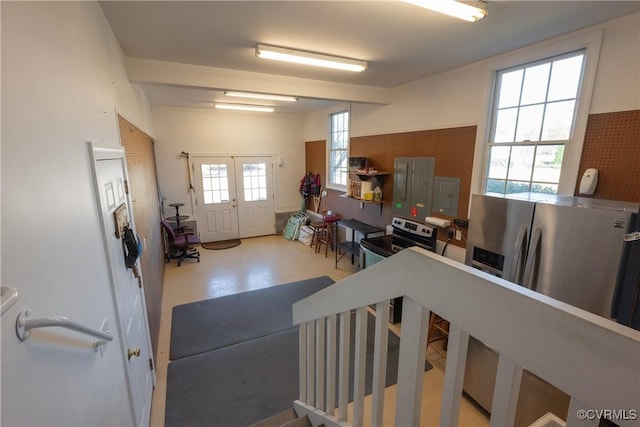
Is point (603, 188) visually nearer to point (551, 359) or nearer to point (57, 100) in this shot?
point (551, 359)

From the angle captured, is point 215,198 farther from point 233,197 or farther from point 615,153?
point 615,153

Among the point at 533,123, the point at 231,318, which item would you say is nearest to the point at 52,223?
the point at 231,318

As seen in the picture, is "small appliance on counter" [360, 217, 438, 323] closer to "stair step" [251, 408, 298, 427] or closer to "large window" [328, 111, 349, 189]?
"stair step" [251, 408, 298, 427]

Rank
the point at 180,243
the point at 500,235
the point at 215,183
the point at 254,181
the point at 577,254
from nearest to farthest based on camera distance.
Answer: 1. the point at 577,254
2. the point at 500,235
3. the point at 180,243
4. the point at 215,183
5. the point at 254,181

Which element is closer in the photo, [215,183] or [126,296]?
[126,296]

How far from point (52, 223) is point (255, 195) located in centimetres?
597

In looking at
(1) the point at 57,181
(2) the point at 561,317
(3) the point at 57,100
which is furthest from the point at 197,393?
(2) the point at 561,317

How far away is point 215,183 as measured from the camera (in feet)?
20.7

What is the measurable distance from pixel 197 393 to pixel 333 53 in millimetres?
3335

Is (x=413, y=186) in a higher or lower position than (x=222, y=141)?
lower

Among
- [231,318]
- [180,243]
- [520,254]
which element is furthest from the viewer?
[180,243]

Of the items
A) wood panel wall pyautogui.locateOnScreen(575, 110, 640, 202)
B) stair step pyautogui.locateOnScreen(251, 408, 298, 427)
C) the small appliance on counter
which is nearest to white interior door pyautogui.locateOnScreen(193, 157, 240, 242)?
the small appliance on counter

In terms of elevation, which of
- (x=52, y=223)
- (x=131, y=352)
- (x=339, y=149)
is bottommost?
(x=131, y=352)

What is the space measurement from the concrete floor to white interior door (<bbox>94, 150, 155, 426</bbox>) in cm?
36
